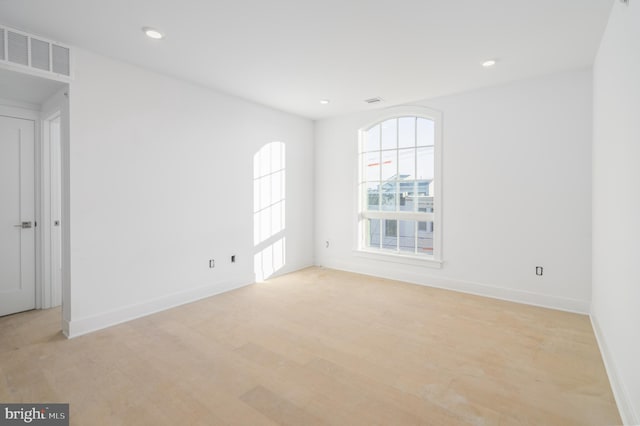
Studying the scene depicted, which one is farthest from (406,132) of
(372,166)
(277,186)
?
(277,186)

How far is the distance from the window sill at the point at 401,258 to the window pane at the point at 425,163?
1.24 metres

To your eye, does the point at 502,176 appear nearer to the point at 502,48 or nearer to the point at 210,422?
the point at 502,48

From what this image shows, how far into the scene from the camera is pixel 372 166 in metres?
5.44

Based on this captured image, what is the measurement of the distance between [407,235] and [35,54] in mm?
4822

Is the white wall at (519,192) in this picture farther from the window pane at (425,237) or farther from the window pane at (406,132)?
the window pane at (406,132)

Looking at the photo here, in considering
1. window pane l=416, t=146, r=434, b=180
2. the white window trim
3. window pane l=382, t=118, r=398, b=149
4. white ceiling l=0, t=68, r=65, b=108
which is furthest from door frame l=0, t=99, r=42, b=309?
window pane l=416, t=146, r=434, b=180

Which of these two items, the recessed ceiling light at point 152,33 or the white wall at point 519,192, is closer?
the recessed ceiling light at point 152,33

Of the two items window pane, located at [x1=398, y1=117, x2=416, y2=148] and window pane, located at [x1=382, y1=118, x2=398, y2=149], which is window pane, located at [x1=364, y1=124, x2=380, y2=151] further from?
window pane, located at [x1=398, y1=117, x2=416, y2=148]

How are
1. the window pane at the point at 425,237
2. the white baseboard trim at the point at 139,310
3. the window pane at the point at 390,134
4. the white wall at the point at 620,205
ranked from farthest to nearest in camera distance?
1. the window pane at the point at 390,134
2. the window pane at the point at 425,237
3. the white baseboard trim at the point at 139,310
4. the white wall at the point at 620,205

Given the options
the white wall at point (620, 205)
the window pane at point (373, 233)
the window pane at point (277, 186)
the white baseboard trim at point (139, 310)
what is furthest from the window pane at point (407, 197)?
the white baseboard trim at point (139, 310)

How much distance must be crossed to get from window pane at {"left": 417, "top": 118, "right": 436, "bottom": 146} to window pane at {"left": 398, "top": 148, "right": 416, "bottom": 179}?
198 millimetres

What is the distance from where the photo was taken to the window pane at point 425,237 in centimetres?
480

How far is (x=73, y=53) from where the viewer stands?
2.94 m

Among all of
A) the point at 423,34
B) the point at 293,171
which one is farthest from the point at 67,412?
the point at 293,171
